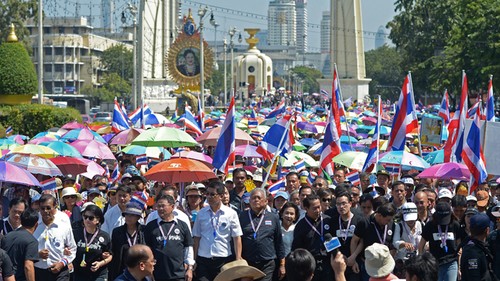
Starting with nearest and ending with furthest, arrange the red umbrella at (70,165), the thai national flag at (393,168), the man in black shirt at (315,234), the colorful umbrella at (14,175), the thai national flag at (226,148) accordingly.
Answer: the man in black shirt at (315,234) → the colorful umbrella at (14,175) → the thai national flag at (226,148) → the red umbrella at (70,165) → the thai national flag at (393,168)

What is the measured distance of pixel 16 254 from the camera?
10.1 m

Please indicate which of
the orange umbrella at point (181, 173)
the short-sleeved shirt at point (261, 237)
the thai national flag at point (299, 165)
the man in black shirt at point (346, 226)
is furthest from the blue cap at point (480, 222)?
the thai national flag at point (299, 165)

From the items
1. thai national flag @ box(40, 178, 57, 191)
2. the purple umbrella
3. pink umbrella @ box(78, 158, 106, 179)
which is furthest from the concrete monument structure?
thai national flag @ box(40, 178, 57, 191)

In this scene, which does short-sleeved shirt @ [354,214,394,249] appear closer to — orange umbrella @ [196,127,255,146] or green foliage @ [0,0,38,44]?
orange umbrella @ [196,127,255,146]

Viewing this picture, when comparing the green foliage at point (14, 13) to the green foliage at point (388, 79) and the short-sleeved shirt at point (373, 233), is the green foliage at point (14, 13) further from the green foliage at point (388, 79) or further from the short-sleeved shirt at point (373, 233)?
the short-sleeved shirt at point (373, 233)

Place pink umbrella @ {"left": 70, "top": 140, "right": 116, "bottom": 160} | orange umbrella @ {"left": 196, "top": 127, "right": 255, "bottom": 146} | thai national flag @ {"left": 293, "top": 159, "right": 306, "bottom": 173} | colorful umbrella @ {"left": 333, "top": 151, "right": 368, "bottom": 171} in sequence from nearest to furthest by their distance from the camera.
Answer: colorful umbrella @ {"left": 333, "top": 151, "right": 368, "bottom": 171}, thai national flag @ {"left": 293, "top": 159, "right": 306, "bottom": 173}, pink umbrella @ {"left": 70, "top": 140, "right": 116, "bottom": 160}, orange umbrella @ {"left": 196, "top": 127, "right": 255, "bottom": 146}

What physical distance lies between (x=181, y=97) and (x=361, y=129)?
36245mm

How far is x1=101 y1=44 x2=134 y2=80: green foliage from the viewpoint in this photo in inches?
4562

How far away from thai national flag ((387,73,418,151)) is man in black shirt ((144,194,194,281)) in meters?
7.36

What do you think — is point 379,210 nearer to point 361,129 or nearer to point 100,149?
point 100,149

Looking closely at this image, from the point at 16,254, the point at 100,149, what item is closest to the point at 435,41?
the point at 100,149

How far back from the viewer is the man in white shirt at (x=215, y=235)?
1113cm

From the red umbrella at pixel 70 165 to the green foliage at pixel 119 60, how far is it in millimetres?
98162

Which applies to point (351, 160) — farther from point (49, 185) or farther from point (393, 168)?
point (49, 185)
